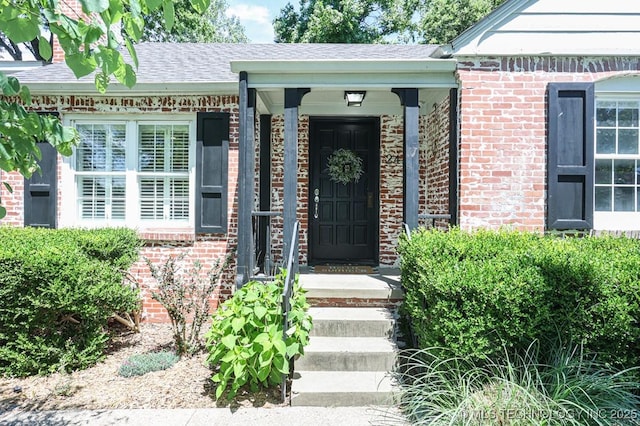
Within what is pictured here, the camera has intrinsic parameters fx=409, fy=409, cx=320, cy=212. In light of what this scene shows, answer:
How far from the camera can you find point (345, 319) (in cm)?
429

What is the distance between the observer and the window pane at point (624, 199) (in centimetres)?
524

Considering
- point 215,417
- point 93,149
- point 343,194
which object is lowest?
point 215,417

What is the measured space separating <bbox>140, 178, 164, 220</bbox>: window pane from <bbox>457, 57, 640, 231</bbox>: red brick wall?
4.24 meters

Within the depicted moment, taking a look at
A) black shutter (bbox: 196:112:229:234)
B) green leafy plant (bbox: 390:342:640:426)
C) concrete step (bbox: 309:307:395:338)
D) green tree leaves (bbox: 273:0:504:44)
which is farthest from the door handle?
green tree leaves (bbox: 273:0:504:44)

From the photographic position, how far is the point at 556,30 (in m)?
5.03

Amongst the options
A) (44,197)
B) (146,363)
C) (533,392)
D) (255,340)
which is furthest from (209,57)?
(533,392)

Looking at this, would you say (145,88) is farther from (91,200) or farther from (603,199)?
(603,199)

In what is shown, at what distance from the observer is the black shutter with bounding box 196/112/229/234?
228 inches

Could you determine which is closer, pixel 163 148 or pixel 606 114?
pixel 606 114

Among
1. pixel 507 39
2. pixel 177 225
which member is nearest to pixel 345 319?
pixel 177 225

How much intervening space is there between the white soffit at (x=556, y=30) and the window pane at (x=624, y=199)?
1676 mm

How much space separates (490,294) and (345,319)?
5.64ft

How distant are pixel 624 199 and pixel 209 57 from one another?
22.1 ft

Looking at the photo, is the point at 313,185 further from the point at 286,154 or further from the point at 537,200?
the point at 537,200
